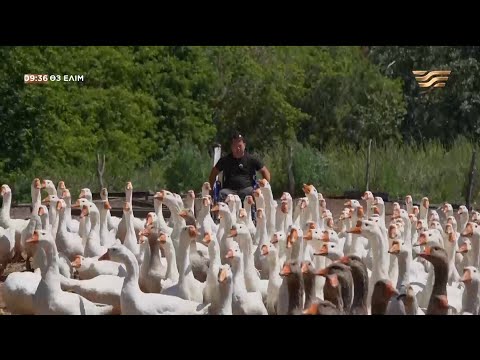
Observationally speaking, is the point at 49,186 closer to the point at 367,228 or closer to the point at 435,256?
the point at 367,228

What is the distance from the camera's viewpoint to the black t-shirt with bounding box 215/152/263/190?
1062 centimetres

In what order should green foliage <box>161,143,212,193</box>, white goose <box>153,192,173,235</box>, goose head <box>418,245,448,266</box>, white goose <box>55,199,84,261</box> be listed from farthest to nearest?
1. green foliage <box>161,143,212,193</box>
2. white goose <box>153,192,173,235</box>
3. white goose <box>55,199,84,261</box>
4. goose head <box>418,245,448,266</box>

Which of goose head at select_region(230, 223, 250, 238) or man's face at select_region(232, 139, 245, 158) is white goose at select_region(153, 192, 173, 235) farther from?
goose head at select_region(230, 223, 250, 238)

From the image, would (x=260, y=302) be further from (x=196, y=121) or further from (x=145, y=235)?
(x=196, y=121)

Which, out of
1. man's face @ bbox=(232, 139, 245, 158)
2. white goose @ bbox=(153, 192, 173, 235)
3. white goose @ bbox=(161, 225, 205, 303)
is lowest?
white goose @ bbox=(161, 225, 205, 303)

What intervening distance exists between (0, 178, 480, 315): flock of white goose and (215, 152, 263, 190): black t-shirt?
67 cm

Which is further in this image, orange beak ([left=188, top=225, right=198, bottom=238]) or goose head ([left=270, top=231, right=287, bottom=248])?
goose head ([left=270, top=231, right=287, bottom=248])

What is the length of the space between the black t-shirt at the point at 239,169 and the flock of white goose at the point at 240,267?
0.67 meters

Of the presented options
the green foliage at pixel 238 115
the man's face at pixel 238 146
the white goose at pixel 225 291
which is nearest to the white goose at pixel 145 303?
the white goose at pixel 225 291

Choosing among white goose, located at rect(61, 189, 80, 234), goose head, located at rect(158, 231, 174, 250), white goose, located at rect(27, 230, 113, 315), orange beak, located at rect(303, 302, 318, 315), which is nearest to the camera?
orange beak, located at rect(303, 302, 318, 315)

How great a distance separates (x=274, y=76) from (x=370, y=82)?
211 centimetres

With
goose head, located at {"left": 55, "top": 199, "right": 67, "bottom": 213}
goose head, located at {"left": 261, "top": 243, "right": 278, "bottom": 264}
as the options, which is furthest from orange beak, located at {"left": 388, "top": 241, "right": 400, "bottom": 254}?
goose head, located at {"left": 55, "top": 199, "right": 67, "bottom": 213}
